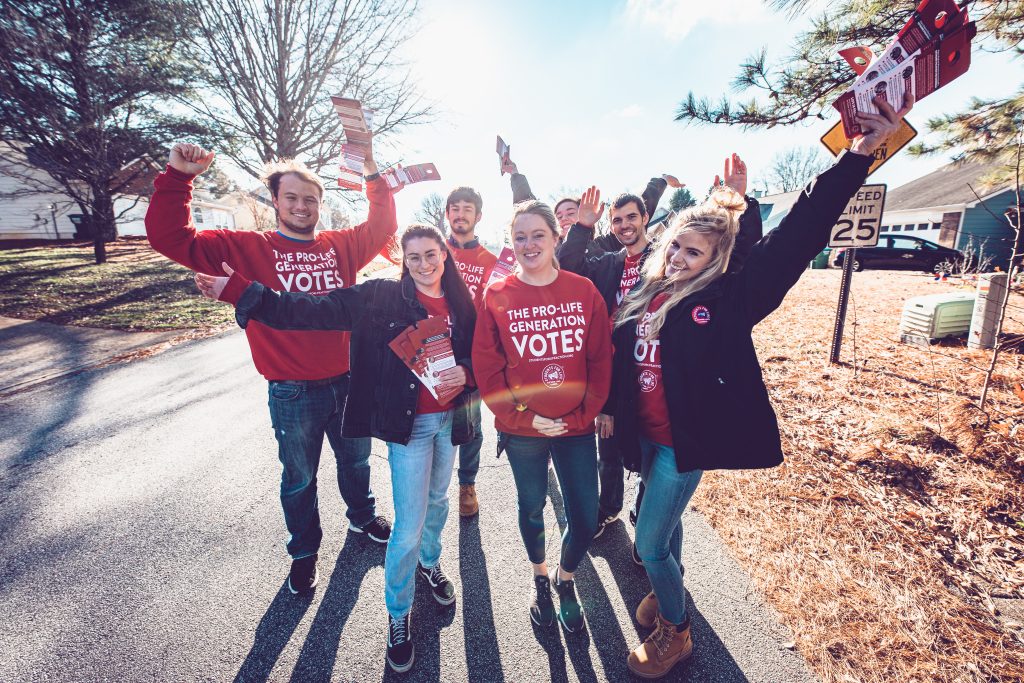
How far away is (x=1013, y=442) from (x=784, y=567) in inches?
107

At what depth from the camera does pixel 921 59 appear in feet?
4.62

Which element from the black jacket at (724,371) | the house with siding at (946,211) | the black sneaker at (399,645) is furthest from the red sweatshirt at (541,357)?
the house with siding at (946,211)

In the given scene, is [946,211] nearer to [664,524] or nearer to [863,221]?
[863,221]

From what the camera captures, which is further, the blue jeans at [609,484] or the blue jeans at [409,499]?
the blue jeans at [609,484]

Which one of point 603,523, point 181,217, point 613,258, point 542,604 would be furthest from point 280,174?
point 603,523

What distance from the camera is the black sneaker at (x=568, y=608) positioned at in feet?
7.37

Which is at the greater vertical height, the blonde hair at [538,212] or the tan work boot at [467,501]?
the blonde hair at [538,212]

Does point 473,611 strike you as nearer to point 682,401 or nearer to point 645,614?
point 645,614

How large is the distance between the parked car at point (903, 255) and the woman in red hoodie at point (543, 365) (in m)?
20.3

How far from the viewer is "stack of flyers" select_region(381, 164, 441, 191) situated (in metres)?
3.29

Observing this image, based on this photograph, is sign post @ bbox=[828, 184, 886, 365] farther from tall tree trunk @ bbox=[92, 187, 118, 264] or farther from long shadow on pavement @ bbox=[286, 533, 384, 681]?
tall tree trunk @ bbox=[92, 187, 118, 264]

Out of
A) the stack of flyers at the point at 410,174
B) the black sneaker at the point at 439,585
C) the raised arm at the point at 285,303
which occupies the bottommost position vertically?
the black sneaker at the point at 439,585

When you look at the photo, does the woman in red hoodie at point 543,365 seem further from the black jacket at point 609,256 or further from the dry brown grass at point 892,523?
the dry brown grass at point 892,523

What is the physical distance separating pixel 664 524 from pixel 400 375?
1520mm
